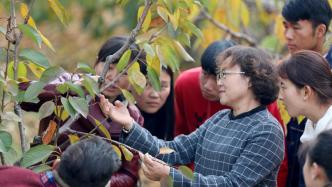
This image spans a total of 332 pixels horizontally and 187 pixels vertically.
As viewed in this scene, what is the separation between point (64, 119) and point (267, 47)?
281cm

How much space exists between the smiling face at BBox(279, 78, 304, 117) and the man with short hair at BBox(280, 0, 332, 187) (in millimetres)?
595

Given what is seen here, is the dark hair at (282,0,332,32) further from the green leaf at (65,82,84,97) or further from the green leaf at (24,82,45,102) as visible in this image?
the green leaf at (24,82,45,102)

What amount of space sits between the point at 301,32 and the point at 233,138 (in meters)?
0.97

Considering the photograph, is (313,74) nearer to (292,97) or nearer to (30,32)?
(292,97)

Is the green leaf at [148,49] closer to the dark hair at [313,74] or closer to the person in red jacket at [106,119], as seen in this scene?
the person in red jacket at [106,119]

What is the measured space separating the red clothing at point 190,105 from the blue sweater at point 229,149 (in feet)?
2.90

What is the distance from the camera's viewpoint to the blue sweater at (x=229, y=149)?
412cm

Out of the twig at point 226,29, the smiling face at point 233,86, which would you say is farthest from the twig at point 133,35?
the twig at point 226,29

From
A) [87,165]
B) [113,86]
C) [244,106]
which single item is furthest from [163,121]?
[87,165]

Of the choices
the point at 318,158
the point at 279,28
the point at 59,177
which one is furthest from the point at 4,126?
the point at 279,28

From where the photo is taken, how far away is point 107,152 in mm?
3631

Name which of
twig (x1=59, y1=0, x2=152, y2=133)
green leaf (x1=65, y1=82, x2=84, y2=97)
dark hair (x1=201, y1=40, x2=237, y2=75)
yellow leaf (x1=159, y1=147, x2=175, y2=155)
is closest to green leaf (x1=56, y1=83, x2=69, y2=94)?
green leaf (x1=65, y1=82, x2=84, y2=97)

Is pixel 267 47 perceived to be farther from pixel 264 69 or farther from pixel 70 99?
pixel 70 99

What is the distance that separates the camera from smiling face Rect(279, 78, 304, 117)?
168 inches
